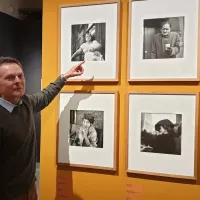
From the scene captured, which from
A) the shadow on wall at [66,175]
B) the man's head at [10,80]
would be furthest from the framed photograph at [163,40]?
the man's head at [10,80]

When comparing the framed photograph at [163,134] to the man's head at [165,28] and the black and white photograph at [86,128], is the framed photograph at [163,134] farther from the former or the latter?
the man's head at [165,28]

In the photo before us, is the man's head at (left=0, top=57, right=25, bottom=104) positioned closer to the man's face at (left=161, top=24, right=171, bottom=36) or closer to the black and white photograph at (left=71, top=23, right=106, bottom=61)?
the black and white photograph at (left=71, top=23, right=106, bottom=61)

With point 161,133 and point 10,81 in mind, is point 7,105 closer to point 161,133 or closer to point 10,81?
point 10,81

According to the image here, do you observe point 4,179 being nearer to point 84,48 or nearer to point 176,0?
point 84,48

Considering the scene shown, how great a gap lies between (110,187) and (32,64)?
2272 mm

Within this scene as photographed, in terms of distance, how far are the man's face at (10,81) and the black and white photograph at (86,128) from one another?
0.38 meters

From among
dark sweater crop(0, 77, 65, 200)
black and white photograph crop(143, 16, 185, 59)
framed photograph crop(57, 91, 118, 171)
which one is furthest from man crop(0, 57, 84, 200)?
black and white photograph crop(143, 16, 185, 59)

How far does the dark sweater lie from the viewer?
155 centimetres

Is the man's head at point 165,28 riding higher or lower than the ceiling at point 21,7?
lower

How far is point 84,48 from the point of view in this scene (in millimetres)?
1768

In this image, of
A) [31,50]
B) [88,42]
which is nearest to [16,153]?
[88,42]

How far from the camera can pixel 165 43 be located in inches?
63.1

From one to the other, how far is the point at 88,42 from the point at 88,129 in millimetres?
503

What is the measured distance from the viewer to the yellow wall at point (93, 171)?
1632 mm
